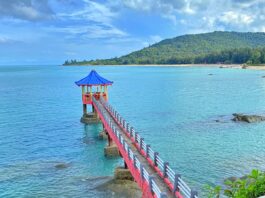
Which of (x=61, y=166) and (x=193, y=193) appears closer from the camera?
(x=193, y=193)

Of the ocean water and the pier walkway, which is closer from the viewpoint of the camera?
the pier walkway

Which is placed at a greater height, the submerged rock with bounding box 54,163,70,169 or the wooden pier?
the wooden pier

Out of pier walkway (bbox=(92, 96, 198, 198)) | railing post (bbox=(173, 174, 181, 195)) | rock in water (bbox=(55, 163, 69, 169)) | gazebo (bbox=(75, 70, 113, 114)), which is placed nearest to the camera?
railing post (bbox=(173, 174, 181, 195))

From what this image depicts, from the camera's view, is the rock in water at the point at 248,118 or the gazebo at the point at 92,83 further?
the gazebo at the point at 92,83

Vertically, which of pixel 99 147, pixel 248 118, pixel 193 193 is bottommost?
pixel 99 147

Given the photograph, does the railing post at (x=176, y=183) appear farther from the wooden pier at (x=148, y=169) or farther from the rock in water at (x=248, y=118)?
the rock in water at (x=248, y=118)

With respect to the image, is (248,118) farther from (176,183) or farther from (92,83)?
(176,183)

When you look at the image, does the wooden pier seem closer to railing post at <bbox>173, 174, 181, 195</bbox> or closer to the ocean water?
railing post at <bbox>173, 174, 181, 195</bbox>

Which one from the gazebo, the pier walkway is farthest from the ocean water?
the gazebo

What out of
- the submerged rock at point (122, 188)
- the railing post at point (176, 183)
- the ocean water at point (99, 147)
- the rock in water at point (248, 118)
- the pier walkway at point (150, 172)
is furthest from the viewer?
the rock in water at point (248, 118)

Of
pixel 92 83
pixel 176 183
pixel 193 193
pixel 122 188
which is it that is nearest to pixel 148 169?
pixel 176 183

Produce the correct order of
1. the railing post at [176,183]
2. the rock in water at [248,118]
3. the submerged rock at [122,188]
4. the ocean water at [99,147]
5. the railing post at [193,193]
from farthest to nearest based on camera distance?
1. the rock in water at [248,118]
2. the ocean water at [99,147]
3. the submerged rock at [122,188]
4. the railing post at [176,183]
5. the railing post at [193,193]

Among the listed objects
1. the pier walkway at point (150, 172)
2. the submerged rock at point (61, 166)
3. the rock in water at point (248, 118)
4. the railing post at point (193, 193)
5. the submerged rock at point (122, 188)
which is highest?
the railing post at point (193, 193)

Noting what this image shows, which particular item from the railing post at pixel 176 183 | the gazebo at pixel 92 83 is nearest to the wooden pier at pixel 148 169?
the railing post at pixel 176 183
